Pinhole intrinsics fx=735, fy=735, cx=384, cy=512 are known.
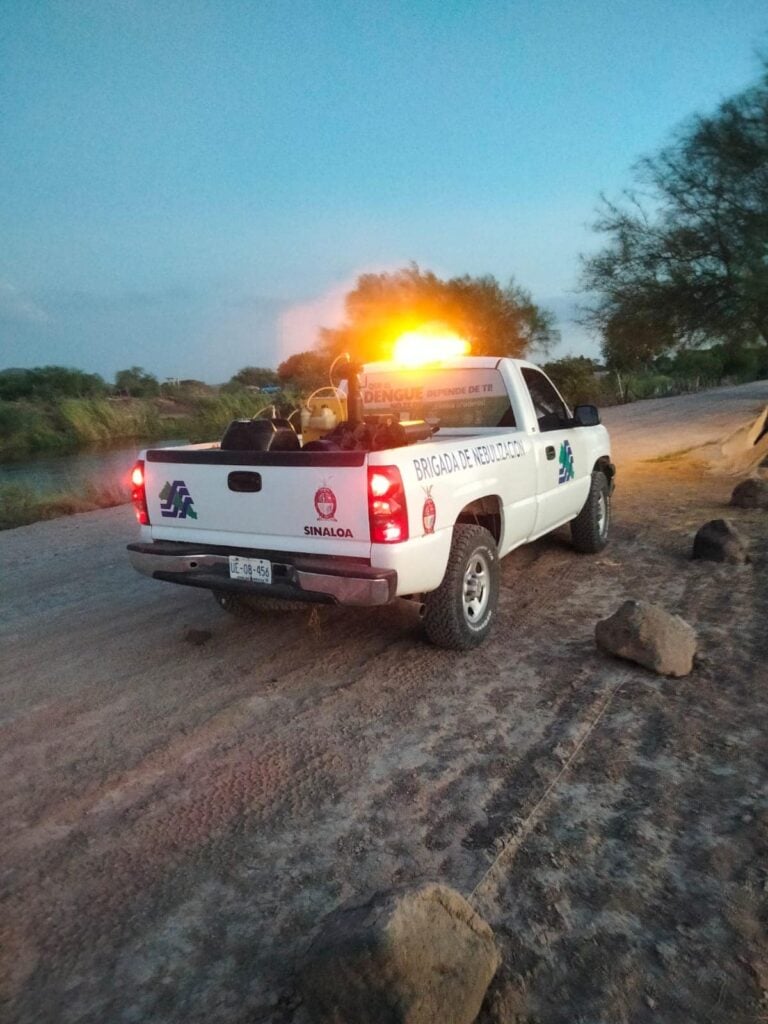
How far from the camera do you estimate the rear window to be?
5.97 m

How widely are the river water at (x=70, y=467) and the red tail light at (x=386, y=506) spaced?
42.3ft

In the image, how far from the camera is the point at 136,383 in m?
54.2

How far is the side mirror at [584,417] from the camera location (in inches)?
253

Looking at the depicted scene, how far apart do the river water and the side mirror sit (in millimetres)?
11700

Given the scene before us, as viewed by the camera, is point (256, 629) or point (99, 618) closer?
point (256, 629)

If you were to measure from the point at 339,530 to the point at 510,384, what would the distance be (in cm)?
238

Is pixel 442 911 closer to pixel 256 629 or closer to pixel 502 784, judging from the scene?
pixel 502 784

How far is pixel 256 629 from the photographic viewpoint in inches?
214

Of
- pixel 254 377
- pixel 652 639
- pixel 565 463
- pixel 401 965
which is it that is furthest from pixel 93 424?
pixel 254 377

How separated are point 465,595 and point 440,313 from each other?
41.2 m

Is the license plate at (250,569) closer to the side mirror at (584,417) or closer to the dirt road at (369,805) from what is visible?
the dirt road at (369,805)

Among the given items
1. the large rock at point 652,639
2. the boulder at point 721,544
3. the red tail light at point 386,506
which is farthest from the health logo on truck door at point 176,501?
the boulder at point 721,544

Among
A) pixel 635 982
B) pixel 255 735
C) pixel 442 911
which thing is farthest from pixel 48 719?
pixel 635 982

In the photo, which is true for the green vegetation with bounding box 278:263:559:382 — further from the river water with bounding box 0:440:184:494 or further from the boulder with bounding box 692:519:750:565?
the boulder with bounding box 692:519:750:565
